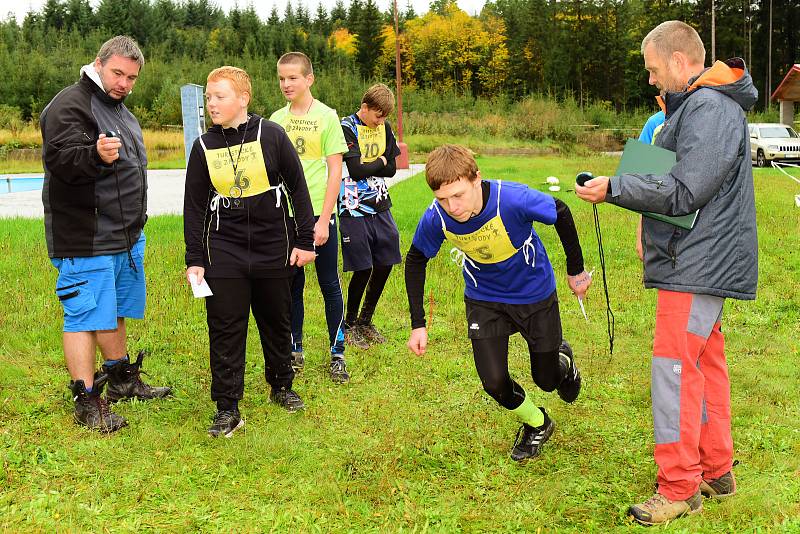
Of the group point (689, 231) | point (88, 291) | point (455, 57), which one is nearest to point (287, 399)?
point (88, 291)

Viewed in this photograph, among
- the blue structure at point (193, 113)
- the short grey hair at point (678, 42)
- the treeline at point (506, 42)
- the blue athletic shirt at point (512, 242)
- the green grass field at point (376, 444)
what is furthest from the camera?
the treeline at point (506, 42)

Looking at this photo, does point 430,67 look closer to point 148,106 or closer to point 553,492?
point 148,106

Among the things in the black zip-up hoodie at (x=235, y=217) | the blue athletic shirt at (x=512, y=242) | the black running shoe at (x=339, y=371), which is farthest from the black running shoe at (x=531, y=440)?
the black zip-up hoodie at (x=235, y=217)

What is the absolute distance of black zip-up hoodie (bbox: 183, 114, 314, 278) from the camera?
443cm

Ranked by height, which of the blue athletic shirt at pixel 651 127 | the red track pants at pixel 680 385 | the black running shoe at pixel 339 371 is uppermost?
the blue athletic shirt at pixel 651 127

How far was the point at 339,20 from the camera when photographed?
9669 centimetres

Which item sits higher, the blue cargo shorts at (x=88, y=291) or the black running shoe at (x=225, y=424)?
the blue cargo shorts at (x=88, y=291)

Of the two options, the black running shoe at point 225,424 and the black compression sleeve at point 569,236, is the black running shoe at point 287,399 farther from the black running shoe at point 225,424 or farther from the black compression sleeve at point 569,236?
the black compression sleeve at point 569,236

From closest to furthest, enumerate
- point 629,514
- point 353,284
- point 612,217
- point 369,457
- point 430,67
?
point 629,514 < point 369,457 < point 353,284 < point 612,217 < point 430,67

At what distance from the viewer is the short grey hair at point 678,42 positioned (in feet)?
10.9

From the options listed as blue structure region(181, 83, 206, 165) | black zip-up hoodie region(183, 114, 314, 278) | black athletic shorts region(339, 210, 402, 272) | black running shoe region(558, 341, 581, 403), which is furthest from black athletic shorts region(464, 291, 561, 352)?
blue structure region(181, 83, 206, 165)

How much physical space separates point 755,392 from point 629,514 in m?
2.18

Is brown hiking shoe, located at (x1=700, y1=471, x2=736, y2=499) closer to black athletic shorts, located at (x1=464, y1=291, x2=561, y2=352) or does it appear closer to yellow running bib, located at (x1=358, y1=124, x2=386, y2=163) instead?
black athletic shorts, located at (x1=464, y1=291, x2=561, y2=352)

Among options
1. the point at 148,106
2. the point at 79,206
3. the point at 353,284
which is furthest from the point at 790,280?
the point at 148,106
